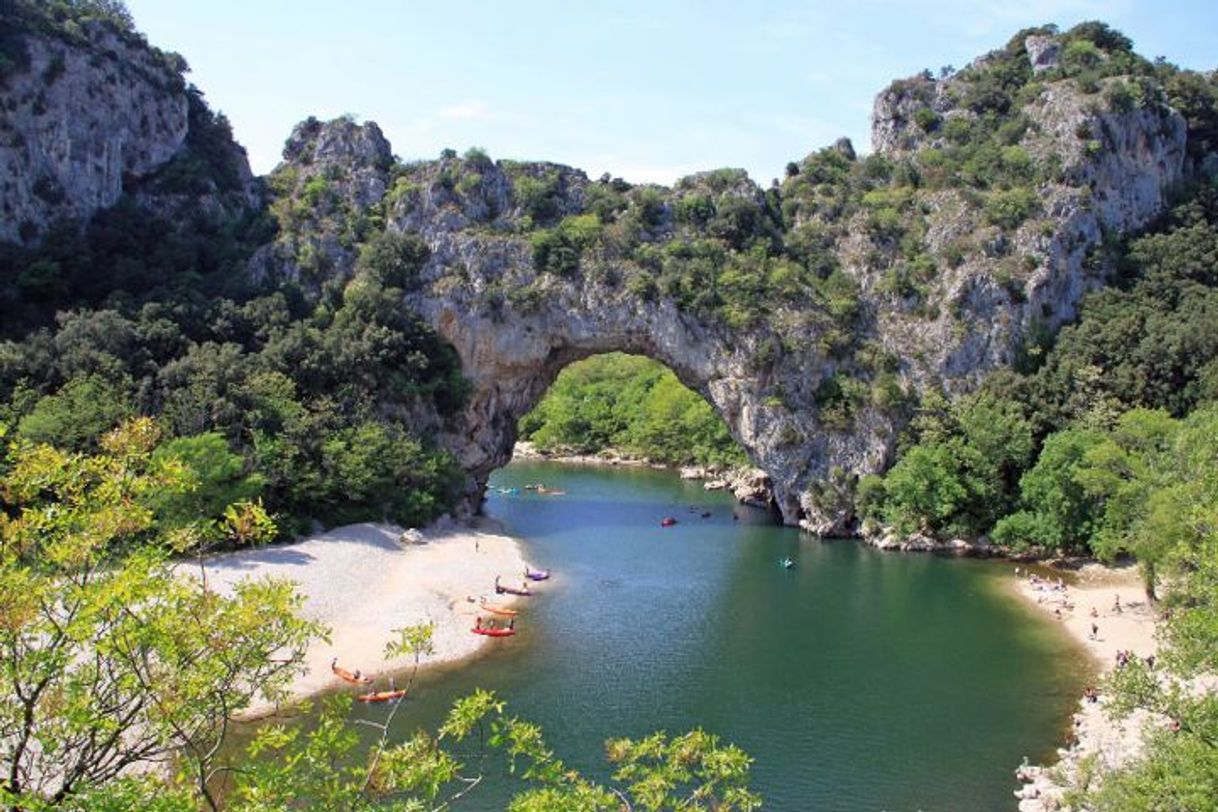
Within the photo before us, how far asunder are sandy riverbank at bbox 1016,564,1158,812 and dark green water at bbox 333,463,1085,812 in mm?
847

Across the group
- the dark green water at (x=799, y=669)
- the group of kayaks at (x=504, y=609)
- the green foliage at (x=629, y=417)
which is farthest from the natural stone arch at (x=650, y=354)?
the green foliage at (x=629, y=417)

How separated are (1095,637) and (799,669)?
13.4 meters

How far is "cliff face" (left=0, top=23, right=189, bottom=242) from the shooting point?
6100 centimetres

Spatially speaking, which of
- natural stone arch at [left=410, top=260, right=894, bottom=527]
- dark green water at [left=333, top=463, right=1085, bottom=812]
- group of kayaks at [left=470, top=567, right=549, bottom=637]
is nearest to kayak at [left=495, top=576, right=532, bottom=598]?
group of kayaks at [left=470, top=567, right=549, bottom=637]

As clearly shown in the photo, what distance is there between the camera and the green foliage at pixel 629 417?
3551 inches

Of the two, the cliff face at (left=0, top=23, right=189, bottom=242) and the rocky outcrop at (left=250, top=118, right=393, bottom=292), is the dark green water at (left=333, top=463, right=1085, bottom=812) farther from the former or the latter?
the cliff face at (left=0, top=23, right=189, bottom=242)

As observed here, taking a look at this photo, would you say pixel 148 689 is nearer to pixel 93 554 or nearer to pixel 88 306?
pixel 93 554

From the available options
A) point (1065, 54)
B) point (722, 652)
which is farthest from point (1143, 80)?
point (722, 652)

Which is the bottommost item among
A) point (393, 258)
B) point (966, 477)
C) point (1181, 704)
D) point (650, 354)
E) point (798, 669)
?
point (798, 669)

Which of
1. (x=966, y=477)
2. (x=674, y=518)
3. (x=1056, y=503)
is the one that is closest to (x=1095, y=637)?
(x=1056, y=503)

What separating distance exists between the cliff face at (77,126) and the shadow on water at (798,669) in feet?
129

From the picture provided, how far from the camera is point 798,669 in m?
35.9

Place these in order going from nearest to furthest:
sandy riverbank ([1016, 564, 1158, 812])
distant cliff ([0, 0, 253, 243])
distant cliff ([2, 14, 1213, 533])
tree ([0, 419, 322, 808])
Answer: tree ([0, 419, 322, 808]) → sandy riverbank ([1016, 564, 1158, 812]) → distant cliff ([0, 0, 253, 243]) → distant cliff ([2, 14, 1213, 533])

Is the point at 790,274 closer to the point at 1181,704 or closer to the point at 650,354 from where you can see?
the point at 650,354
